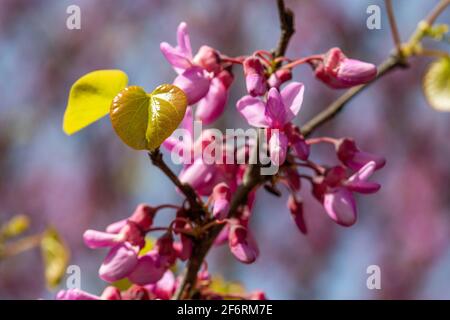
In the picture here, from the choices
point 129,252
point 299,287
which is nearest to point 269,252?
point 299,287

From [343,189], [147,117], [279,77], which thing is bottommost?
[343,189]

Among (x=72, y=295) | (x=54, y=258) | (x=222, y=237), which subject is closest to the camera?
(x=72, y=295)

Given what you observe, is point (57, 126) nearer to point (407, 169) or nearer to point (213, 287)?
point (407, 169)

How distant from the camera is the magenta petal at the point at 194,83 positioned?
1.49 metres

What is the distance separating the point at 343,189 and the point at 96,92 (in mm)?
577

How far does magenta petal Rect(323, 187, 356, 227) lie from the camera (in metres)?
1.55

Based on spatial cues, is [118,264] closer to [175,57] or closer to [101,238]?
[101,238]

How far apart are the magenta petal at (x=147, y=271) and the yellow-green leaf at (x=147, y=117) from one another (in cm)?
27

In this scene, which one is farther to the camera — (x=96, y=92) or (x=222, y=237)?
(x=222, y=237)

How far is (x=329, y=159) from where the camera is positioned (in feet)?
23.8

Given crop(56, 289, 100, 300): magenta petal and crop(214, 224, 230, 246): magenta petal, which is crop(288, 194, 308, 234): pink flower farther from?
crop(56, 289, 100, 300): magenta petal

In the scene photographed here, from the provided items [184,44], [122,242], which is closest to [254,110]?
[184,44]

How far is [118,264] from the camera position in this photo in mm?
1444

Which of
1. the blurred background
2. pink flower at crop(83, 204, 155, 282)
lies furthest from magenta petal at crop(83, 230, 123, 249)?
the blurred background
